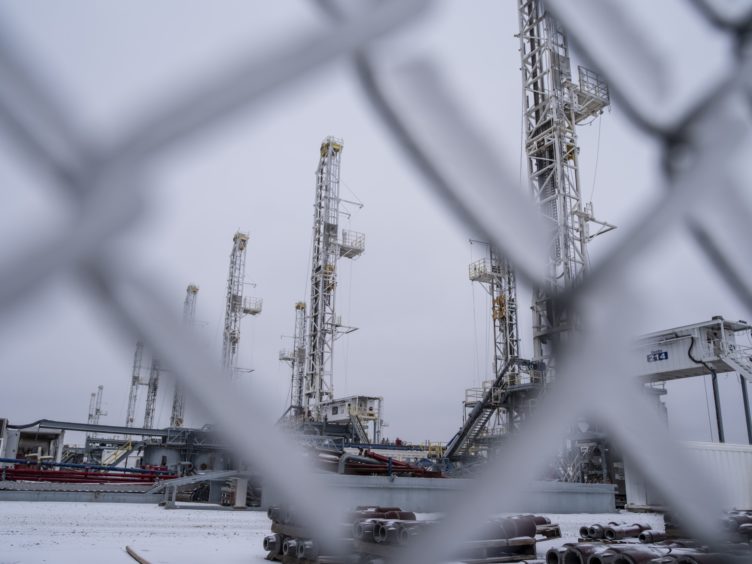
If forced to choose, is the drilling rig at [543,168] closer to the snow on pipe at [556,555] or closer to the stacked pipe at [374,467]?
the stacked pipe at [374,467]

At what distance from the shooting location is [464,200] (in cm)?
66

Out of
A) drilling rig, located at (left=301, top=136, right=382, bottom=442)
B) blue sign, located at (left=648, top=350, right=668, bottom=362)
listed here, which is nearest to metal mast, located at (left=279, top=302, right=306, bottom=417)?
drilling rig, located at (left=301, top=136, right=382, bottom=442)

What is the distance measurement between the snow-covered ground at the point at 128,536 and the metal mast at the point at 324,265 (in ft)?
42.4

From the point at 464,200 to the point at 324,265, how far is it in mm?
21411

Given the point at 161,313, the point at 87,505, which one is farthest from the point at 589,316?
the point at 87,505

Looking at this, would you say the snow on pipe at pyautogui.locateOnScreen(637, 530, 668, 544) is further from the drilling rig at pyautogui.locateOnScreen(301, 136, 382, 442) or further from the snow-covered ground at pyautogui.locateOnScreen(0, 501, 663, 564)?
the drilling rig at pyautogui.locateOnScreen(301, 136, 382, 442)

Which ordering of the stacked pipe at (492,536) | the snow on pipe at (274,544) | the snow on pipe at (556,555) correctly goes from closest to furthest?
the stacked pipe at (492,536)
the snow on pipe at (556,555)
the snow on pipe at (274,544)

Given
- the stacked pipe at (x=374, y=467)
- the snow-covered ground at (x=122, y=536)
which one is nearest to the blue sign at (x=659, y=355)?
the stacked pipe at (x=374, y=467)

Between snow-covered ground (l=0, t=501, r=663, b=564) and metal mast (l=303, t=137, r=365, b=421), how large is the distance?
12.9 metres

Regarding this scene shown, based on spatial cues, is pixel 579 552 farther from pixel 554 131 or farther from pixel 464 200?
pixel 554 131

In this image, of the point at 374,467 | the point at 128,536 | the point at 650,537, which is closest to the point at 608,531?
the point at 650,537

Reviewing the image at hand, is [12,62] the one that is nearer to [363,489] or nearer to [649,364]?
[363,489]

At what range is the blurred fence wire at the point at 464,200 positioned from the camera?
0.43 m

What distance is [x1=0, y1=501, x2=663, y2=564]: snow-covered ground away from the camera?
13.1 ft
